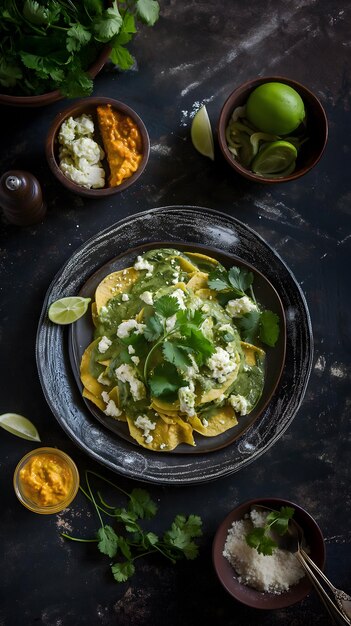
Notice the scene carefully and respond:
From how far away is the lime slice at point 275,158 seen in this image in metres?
3.44

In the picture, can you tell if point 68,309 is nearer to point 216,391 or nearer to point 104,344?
point 104,344

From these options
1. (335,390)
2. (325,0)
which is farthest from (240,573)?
(325,0)

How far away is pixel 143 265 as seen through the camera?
135 inches

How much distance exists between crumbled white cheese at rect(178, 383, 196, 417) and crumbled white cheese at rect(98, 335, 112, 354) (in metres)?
0.43

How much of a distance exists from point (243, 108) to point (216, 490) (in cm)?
197

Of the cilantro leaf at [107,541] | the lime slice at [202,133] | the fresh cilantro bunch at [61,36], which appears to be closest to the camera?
the fresh cilantro bunch at [61,36]

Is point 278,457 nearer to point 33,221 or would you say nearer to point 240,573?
point 240,573

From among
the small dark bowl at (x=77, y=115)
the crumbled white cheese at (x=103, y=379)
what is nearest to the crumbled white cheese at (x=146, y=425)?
the crumbled white cheese at (x=103, y=379)

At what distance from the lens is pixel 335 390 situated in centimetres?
362

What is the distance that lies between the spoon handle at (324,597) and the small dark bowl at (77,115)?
6.61ft

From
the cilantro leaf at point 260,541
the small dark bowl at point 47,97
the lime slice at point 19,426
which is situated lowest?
the cilantro leaf at point 260,541

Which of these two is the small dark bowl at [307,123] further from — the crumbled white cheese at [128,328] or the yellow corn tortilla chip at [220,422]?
the yellow corn tortilla chip at [220,422]

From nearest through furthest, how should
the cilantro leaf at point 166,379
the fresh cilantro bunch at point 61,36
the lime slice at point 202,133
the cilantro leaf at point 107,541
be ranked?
1. the fresh cilantro bunch at point 61,36
2. the cilantro leaf at point 166,379
3. the cilantro leaf at point 107,541
4. the lime slice at point 202,133

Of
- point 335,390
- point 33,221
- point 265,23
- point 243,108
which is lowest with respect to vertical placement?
point 335,390
